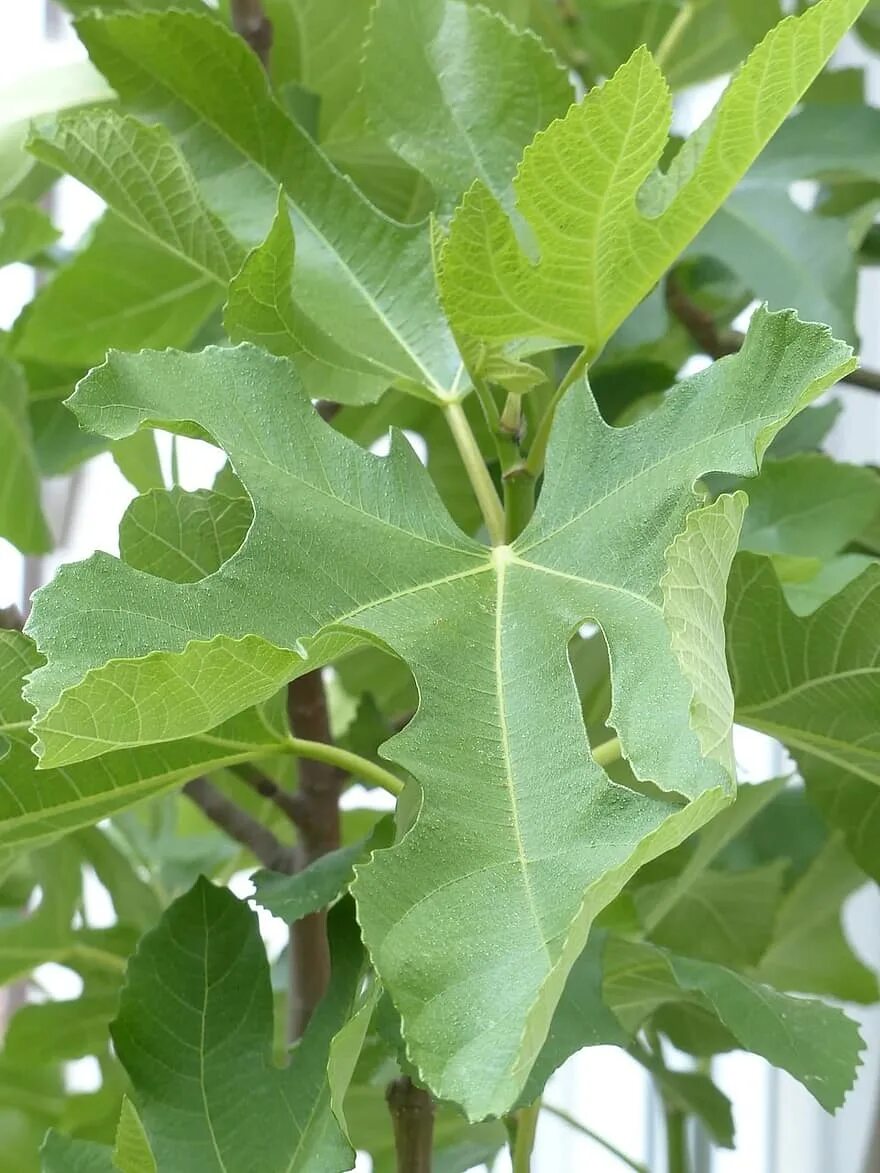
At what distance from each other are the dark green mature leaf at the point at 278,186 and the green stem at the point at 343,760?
0.12m

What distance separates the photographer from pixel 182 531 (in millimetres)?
316

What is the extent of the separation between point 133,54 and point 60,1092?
0.49 metres

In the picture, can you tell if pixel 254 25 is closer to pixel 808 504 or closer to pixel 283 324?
pixel 283 324

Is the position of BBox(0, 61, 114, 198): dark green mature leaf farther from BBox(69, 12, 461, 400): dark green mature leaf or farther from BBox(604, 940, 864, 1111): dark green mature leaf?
BBox(604, 940, 864, 1111): dark green mature leaf

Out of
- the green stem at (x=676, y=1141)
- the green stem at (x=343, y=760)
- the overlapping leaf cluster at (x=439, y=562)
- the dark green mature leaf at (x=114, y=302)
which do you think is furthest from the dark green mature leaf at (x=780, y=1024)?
the dark green mature leaf at (x=114, y=302)

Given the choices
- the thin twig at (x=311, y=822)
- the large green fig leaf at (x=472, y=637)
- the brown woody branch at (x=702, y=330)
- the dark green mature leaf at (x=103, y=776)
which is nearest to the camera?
the large green fig leaf at (x=472, y=637)

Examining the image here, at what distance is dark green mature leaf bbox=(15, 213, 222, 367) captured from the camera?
0.51 meters

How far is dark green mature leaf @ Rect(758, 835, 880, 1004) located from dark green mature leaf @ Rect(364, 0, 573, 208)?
33 cm

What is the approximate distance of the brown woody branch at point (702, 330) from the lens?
546 mm

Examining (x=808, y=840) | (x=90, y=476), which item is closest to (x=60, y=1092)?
(x=808, y=840)

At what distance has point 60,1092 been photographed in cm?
63

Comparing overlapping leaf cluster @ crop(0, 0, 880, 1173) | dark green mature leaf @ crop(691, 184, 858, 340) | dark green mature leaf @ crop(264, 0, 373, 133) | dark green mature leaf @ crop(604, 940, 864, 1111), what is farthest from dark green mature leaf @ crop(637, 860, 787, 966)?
dark green mature leaf @ crop(264, 0, 373, 133)

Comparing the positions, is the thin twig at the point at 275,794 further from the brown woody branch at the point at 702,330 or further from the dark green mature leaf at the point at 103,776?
the brown woody branch at the point at 702,330

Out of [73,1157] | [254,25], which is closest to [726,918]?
[73,1157]
